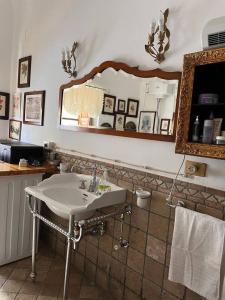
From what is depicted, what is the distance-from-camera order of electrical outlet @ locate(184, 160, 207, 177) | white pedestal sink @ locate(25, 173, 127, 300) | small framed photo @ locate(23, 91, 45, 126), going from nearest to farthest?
electrical outlet @ locate(184, 160, 207, 177)
white pedestal sink @ locate(25, 173, 127, 300)
small framed photo @ locate(23, 91, 45, 126)

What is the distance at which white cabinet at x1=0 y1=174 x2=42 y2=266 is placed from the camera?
2.20 meters

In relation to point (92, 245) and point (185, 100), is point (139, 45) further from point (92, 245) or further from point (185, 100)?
point (92, 245)

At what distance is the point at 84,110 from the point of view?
221cm

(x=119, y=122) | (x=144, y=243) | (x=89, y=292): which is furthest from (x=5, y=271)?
(x=119, y=122)

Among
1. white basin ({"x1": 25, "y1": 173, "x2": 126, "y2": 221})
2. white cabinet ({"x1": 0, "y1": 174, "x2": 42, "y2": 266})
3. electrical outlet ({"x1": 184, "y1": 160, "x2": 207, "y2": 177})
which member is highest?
electrical outlet ({"x1": 184, "y1": 160, "x2": 207, "y2": 177})

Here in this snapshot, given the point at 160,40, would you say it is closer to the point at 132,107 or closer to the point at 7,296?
the point at 132,107

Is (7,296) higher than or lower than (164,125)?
lower

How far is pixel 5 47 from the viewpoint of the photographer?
3.15m

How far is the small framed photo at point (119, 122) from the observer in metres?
1.89

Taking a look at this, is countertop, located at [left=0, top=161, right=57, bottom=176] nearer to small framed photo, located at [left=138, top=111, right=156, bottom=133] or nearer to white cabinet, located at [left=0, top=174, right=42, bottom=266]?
white cabinet, located at [left=0, top=174, right=42, bottom=266]

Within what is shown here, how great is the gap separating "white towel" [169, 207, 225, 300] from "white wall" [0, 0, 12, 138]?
265 centimetres

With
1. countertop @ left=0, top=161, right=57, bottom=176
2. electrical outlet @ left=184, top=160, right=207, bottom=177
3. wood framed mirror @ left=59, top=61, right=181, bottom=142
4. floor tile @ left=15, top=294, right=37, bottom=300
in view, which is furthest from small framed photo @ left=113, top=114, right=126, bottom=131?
floor tile @ left=15, top=294, right=37, bottom=300

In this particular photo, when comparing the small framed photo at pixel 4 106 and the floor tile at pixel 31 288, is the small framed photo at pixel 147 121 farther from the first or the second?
the small framed photo at pixel 4 106

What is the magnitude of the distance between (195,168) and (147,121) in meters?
0.47
